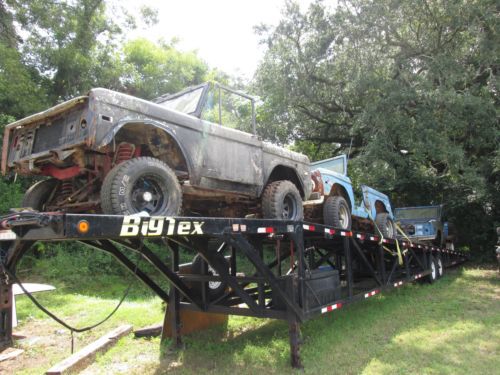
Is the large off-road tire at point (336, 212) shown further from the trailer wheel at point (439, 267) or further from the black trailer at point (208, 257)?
the trailer wheel at point (439, 267)

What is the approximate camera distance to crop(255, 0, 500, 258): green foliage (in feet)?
36.7

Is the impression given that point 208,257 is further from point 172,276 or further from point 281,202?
point 281,202

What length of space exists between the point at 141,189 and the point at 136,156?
56 cm

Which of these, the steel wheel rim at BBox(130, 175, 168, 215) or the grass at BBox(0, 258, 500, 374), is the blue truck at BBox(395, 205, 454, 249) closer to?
the grass at BBox(0, 258, 500, 374)

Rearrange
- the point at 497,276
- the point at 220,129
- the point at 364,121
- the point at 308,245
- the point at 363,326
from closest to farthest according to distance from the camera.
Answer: the point at 220,129
the point at 363,326
the point at 308,245
the point at 497,276
the point at 364,121

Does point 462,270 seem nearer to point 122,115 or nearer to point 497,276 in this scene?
point 497,276

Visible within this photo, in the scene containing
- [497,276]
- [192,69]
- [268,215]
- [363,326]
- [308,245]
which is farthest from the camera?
[192,69]

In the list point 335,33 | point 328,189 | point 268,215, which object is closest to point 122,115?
point 268,215

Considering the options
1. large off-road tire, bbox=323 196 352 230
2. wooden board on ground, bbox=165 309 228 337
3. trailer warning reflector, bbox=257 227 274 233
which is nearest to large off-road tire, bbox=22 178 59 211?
trailer warning reflector, bbox=257 227 274 233

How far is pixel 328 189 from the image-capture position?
721cm

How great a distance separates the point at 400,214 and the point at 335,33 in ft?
20.2

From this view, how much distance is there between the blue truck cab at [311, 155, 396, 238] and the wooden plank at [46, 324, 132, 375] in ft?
12.1

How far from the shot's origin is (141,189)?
154 inches

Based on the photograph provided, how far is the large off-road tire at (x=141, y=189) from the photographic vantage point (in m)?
3.60
